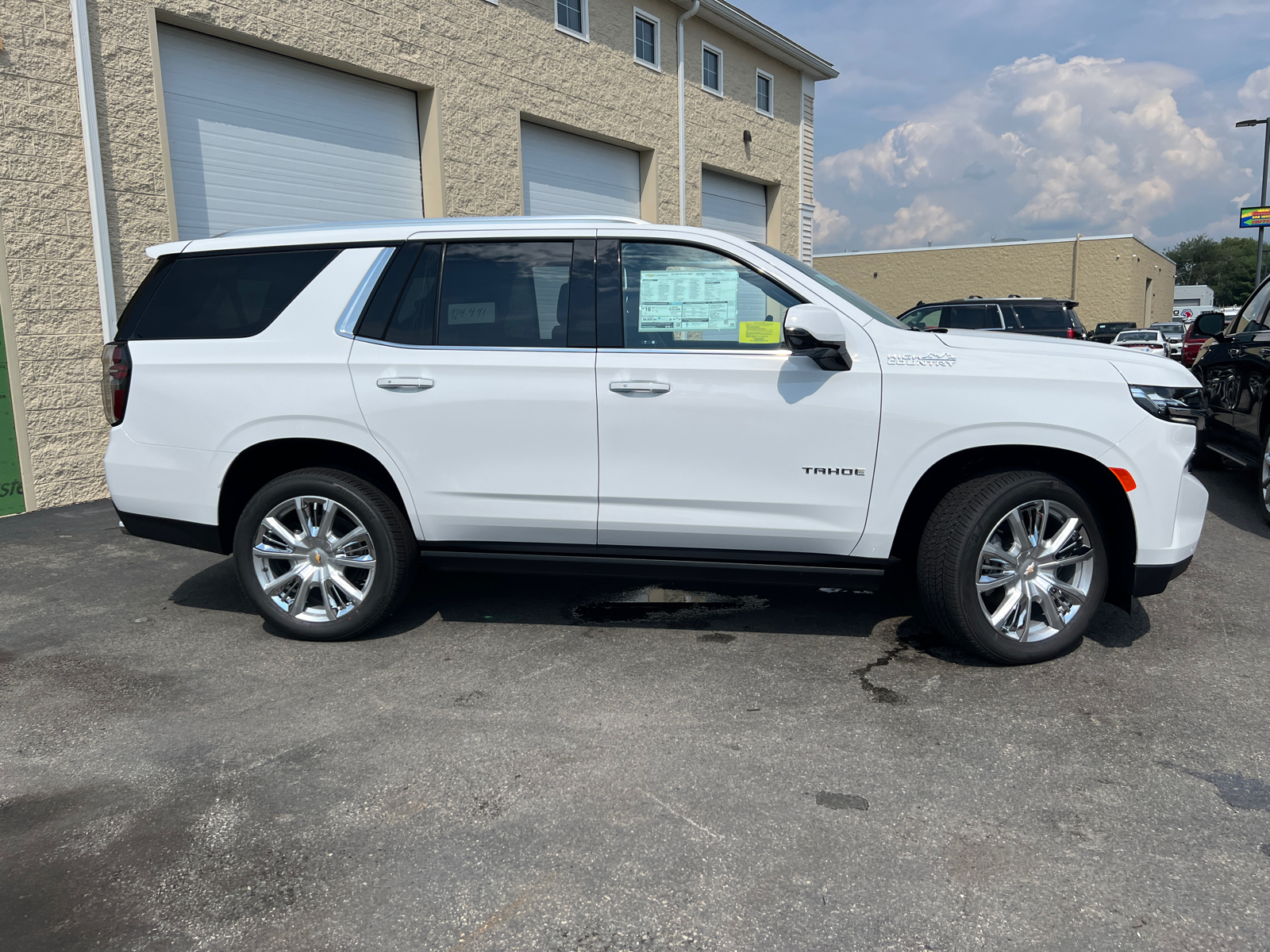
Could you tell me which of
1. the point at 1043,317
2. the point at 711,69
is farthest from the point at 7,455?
the point at 1043,317

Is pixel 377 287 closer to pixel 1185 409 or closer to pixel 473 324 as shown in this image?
pixel 473 324

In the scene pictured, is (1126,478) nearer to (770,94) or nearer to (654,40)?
(654,40)

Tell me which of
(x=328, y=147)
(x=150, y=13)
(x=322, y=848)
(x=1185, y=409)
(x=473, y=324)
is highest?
(x=150, y=13)

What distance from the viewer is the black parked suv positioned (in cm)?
1608

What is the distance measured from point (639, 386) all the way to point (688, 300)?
0.47 meters

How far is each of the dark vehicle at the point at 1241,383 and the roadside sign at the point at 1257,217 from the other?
3137 cm

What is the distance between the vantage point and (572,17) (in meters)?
13.2

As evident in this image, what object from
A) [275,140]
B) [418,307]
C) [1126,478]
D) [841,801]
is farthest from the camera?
[275,140]

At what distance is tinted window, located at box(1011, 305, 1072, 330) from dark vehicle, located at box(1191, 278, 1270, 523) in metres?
8.16

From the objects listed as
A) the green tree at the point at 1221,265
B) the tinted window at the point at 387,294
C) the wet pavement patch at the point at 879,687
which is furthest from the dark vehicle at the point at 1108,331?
the green tree at the point at 1221,265

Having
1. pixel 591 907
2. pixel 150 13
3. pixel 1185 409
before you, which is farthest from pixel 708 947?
pixel 150 13

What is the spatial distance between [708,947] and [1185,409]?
120 inches

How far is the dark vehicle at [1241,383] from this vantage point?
6.72m

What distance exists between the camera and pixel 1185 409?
12.4 ft
